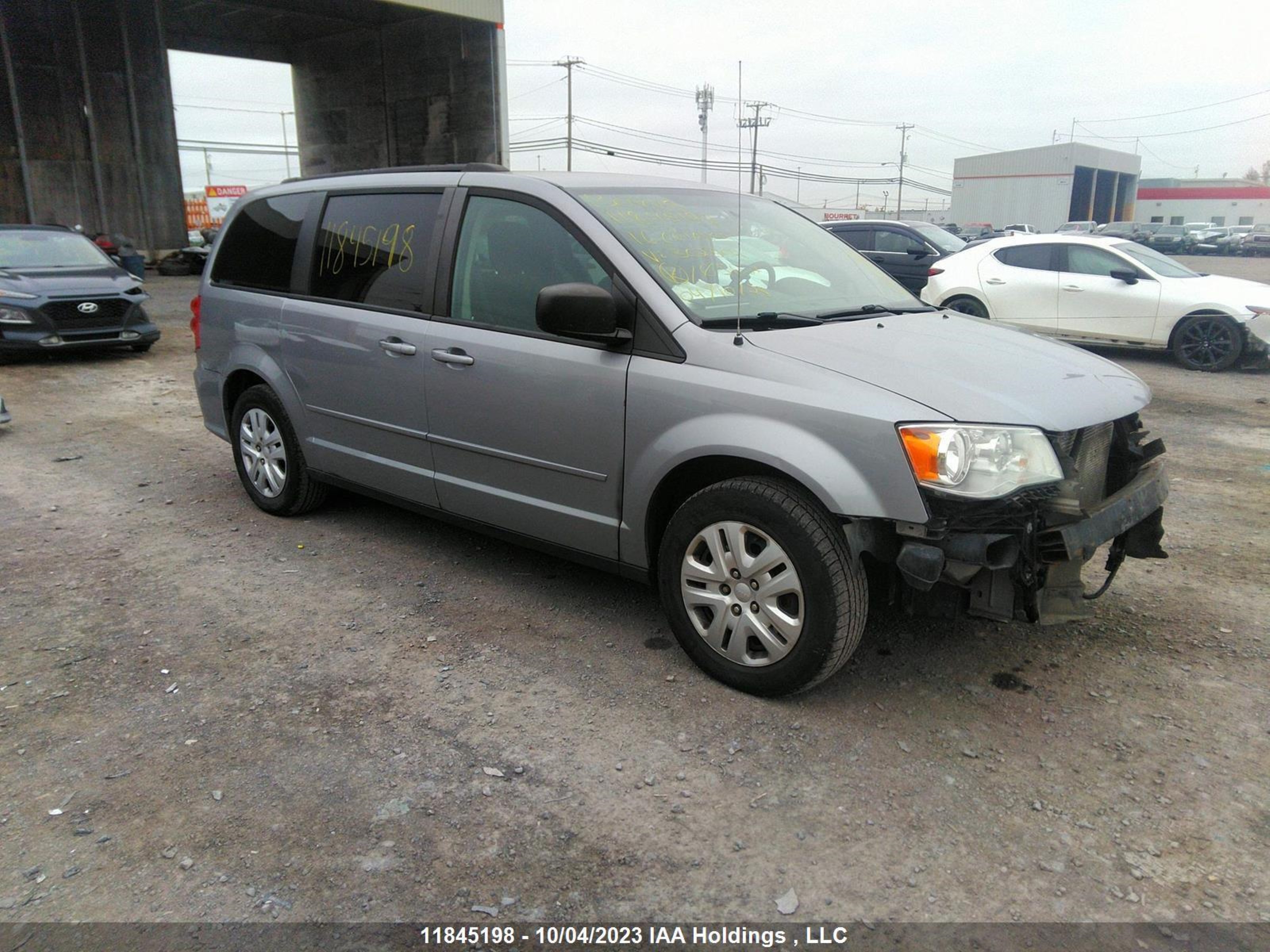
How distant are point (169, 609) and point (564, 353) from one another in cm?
215

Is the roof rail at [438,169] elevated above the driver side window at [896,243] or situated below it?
above

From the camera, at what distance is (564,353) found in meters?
3.70

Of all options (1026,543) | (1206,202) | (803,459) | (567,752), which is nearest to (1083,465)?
(1026,543)

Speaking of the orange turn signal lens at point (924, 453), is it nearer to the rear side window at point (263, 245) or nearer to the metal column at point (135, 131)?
the rear side window at point (263, 245)

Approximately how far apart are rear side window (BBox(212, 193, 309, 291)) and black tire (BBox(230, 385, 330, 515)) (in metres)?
0.61

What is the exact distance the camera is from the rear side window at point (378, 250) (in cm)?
429

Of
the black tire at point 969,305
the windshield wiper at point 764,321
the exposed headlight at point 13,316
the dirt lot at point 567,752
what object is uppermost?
the windshield wiper at point 764,321

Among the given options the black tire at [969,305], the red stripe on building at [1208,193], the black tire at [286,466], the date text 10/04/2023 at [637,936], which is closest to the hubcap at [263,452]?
the black tire at [286,466]

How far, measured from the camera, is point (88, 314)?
1082cm

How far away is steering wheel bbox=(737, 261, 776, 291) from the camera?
3.88 metres

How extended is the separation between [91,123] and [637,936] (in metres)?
30.8

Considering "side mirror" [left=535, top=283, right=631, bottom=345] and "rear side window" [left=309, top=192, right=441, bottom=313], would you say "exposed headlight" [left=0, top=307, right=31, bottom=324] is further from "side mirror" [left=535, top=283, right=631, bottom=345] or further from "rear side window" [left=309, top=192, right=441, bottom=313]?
"side mirror" [left=535, top=283, right=631, bottom=345]

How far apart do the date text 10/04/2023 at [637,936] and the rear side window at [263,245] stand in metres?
3.73

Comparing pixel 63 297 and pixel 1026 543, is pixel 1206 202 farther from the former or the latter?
pixel 1026 543
